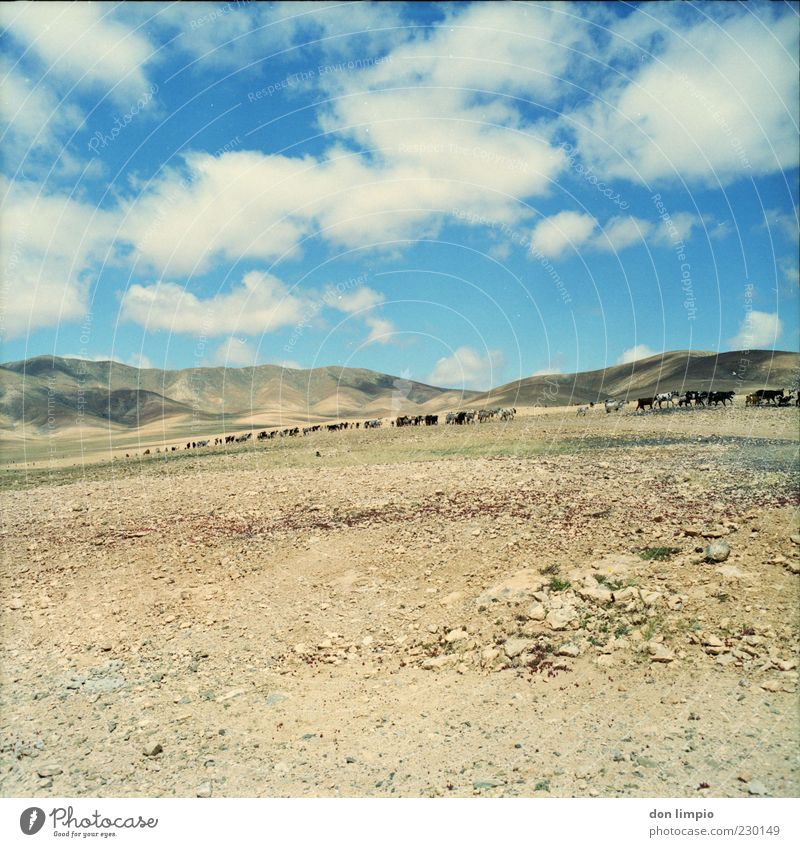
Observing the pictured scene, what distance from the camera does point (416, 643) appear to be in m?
10.4

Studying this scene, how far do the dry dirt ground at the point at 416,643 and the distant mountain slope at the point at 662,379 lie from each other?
98.4m

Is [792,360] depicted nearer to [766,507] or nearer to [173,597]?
[766,507]

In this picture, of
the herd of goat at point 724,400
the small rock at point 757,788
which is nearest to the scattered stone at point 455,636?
the small rock at point 757,788

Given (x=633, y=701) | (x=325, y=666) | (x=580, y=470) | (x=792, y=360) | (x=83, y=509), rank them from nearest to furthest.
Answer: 1. (x=633, y=701)
2. (x=325, y=666)
3. (x=83, y=509)
4. (x=580, y=470)
5. (x=792, y=360)

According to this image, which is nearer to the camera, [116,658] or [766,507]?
[116,658]

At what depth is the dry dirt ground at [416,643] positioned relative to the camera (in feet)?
23.9

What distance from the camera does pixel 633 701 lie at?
8094mm

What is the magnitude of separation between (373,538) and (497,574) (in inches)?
153

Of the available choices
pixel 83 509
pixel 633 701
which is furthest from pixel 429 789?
pixel 83 509

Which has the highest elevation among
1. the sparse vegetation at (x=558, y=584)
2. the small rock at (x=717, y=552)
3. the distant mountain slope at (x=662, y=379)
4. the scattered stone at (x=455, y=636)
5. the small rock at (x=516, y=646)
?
the distant mountain slope at (x=662, y=379)

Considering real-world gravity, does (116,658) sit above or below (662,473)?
below

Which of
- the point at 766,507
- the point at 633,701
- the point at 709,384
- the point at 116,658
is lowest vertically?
the point at 116,658

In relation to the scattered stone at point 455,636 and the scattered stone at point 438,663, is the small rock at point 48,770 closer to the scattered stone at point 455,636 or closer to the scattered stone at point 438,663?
the scattered stone at point 438,663
